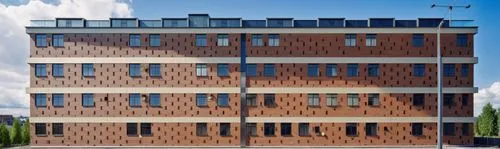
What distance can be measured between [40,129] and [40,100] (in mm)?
2872

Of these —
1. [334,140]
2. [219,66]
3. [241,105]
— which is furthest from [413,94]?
[219,66]

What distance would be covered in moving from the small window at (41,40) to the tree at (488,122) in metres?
75.0

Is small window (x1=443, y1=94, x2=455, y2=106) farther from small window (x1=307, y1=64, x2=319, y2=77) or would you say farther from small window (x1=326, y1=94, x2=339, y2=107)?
small window (x1=307, y1=64, x2=319, y2=77)

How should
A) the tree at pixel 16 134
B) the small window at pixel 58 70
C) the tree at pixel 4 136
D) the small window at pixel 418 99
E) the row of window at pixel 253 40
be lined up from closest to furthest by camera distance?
the small window at pixel 418 99 → the row of window at pixel 253 40 → the small window at pixel 58 70 → the tree at pixel 4 136 → the tree at pixel 16 134

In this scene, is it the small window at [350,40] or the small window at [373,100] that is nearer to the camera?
the small window at [373,100]

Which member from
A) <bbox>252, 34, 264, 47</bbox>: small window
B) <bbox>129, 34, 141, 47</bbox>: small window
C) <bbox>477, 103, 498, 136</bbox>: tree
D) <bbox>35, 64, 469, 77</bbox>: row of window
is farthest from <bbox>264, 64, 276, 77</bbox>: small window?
<bbox>477, 103, 498, 136</bbox>: tree

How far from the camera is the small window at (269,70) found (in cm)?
3734

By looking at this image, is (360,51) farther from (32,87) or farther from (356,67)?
(32,87)

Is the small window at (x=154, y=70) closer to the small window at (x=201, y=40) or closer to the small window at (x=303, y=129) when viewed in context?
the small window at (x=201, y=40)

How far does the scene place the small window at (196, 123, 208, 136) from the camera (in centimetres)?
3753

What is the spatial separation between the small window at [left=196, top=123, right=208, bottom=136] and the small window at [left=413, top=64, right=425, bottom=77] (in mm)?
21175

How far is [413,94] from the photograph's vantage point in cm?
3703

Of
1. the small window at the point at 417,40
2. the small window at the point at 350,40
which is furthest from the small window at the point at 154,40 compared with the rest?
the small window at the point at 417,40

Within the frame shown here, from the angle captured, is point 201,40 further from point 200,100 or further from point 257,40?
point 200,100
